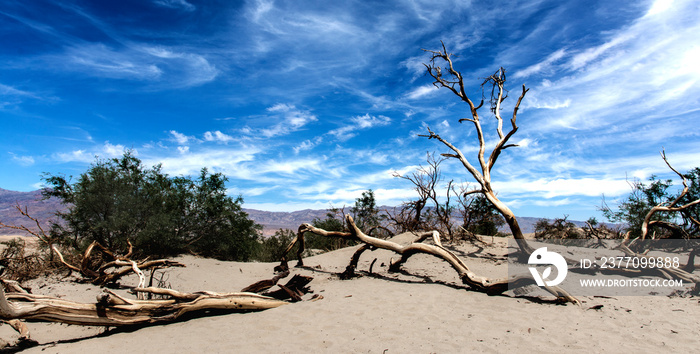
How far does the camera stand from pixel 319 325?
4918 millimetres

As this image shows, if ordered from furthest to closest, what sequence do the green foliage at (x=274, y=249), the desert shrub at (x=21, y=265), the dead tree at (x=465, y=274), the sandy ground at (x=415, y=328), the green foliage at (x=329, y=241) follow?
1. the green foliage at (x=329, y=241)
2. the green foliage at (x=274, y=249)
3. the desert shrub at (x=21, y=265)
4. the dead tree at (x=465, y=274)
5. the sandy ground at (x=415, y=328)

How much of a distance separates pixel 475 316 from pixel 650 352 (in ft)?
6.44

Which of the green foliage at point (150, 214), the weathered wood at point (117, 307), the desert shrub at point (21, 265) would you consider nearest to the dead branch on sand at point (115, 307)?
the weathered wood at point (117, 307)

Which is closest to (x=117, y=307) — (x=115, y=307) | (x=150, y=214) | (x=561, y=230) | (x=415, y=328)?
(x=115, y=307)

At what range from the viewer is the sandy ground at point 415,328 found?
4.15m

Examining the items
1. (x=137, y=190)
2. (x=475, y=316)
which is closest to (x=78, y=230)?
(x=137, y=190)

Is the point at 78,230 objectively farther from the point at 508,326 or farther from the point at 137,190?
the point at 508,326

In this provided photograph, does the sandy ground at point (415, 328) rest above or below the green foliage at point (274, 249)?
below

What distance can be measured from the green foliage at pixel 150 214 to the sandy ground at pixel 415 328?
184 inches

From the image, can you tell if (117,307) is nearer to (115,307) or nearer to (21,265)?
(115,307)

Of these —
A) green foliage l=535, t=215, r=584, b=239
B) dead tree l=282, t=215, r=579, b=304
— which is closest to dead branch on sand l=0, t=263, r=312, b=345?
dead tree l=282, t=215, r=579, b=304

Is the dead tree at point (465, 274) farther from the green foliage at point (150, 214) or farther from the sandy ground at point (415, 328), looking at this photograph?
the green foliage at point (150, 214)

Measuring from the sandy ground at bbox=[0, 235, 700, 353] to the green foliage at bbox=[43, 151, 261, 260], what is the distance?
4.68m

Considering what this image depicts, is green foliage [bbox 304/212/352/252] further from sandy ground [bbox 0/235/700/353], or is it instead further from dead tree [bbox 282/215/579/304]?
sandy ground [bbox 0/235/700/353]
